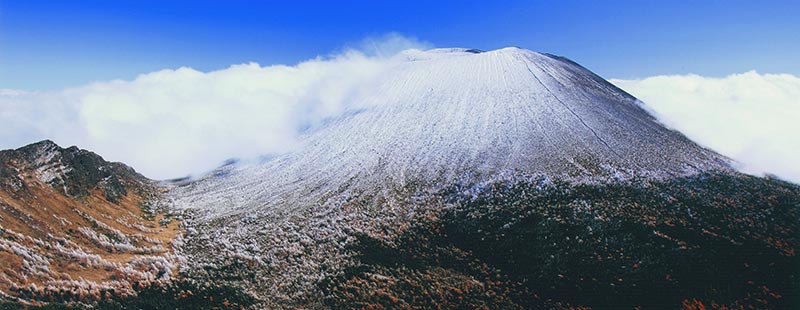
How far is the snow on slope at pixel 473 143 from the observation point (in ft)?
132

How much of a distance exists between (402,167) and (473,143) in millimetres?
10279

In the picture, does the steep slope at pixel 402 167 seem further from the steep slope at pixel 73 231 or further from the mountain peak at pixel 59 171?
the mountain peak at pixel 59 171

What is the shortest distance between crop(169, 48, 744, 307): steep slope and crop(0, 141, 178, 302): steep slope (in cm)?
320

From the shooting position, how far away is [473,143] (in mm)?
48688

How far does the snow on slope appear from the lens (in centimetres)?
4034

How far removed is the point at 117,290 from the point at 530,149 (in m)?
39.6

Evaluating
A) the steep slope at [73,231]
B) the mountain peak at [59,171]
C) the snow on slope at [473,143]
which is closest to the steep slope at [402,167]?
the snow on slope at [473,143]

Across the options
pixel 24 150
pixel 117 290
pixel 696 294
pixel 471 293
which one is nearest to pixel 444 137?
pixel 471 293

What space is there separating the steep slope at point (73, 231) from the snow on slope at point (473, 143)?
7.09m

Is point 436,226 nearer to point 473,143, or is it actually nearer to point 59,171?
point 473,143

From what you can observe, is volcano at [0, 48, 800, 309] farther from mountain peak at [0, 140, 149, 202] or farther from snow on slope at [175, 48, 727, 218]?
snow on slope at [175, 48, 727, 218]

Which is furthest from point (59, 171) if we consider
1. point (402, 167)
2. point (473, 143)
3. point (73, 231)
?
point (473, 143)

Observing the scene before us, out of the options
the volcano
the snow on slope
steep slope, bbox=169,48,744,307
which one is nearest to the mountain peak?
the volcano

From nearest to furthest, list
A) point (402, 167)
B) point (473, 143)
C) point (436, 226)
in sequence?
point (436, 226) < point (402, 167) < point (473, 143)
